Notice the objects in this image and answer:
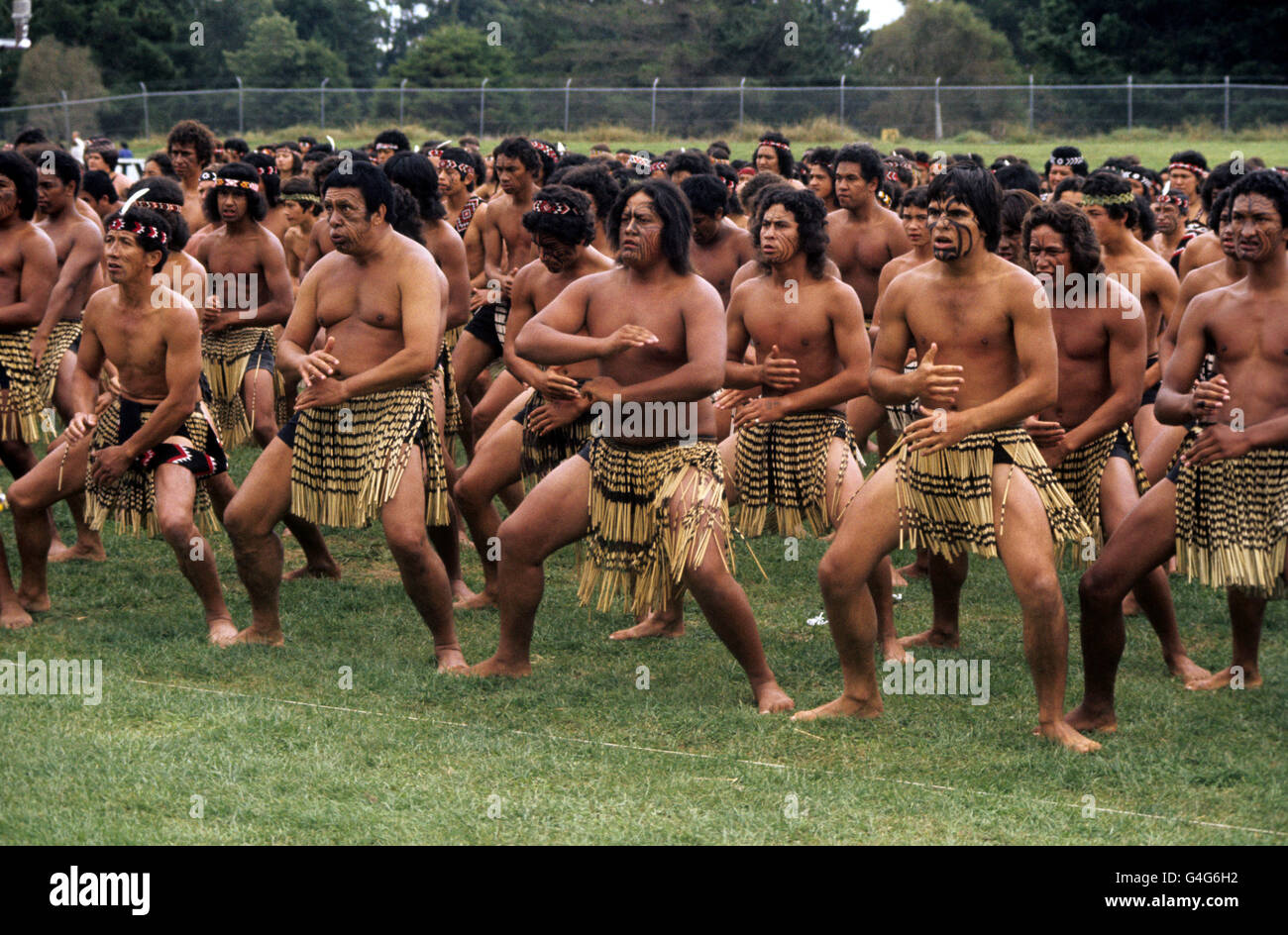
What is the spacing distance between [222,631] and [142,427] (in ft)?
3.16

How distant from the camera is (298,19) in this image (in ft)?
203

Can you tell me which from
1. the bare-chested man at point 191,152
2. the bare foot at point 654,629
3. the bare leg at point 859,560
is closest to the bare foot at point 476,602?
the bare foot at point 654,629

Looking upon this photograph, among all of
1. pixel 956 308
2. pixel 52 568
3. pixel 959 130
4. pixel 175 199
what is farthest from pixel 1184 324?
pixel 959 130

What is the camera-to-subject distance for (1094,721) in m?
5.57

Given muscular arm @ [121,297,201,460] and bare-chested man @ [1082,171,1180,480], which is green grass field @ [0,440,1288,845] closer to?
muscular arm @ [121,297,201,460]

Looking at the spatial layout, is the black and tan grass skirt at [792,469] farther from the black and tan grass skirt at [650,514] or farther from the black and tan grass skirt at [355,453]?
the black and tan grass skirt at [355,453]

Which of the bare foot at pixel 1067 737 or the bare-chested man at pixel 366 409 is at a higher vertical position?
the bare-chested man at pixel 366 409

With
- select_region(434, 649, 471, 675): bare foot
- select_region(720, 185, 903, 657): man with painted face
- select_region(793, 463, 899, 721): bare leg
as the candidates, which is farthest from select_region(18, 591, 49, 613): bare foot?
select_region(793, 463, 899, 721): bare leg

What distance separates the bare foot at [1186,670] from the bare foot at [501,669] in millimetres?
2659

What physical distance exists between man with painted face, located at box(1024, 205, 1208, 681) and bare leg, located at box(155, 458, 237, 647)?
11.7 feet

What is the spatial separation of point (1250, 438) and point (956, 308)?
3.59 ft

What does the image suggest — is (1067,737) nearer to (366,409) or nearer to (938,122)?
(366,409)

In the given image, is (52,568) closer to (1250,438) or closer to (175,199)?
(175,199)

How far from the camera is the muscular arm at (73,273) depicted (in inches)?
316
